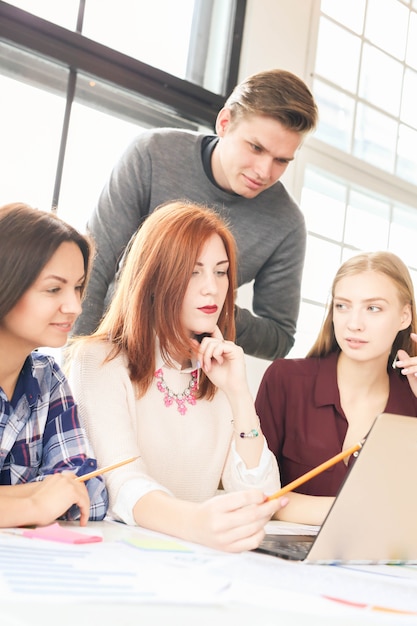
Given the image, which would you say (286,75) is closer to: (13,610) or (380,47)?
(13,610)

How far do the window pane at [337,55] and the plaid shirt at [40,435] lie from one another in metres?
2.39

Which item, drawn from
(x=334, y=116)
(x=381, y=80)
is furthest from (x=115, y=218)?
(x=381, y=80)

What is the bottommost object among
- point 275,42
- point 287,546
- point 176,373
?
point 287,546

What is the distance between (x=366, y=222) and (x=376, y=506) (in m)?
2.75

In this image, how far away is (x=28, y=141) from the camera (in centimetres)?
247

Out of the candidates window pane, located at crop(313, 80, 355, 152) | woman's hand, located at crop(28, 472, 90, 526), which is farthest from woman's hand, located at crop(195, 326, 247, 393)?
window pane, located at crop(313, 80, 355, 152)

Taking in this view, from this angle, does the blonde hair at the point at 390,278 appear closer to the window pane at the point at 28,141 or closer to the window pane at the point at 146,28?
the window pane at the point at 28,141

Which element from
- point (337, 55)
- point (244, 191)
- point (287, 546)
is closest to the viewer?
point (287, 546)

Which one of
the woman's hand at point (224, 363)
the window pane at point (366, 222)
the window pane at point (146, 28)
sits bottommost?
the woman's hand at point (224, 363)

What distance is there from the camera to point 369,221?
11.6 feet

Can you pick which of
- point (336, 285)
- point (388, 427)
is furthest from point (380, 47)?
point (388, 427)

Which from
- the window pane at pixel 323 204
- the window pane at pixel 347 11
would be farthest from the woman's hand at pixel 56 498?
the window pane at pixel 347 11

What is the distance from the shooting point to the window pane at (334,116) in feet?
10.7

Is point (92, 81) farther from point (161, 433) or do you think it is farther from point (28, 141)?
point (161, 433)
